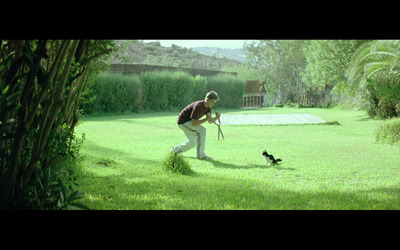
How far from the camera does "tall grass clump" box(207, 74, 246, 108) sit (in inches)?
960

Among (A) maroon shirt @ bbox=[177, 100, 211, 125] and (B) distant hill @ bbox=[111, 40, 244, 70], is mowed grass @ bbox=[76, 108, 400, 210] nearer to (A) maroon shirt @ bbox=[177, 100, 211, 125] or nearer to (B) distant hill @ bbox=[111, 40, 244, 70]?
(A) maroon shirt @ bbox=[177, 100, 211, 125]

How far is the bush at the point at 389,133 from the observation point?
29.0 ft

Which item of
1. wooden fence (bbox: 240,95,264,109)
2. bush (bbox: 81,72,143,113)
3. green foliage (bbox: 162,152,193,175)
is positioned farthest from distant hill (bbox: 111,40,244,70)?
green foliage (bbox: 162,152,193,175)

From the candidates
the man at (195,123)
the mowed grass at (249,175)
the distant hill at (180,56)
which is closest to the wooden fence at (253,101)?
the distant hill at (180,56)

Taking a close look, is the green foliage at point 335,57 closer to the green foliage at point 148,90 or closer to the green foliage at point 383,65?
the green foliage at point 383,65

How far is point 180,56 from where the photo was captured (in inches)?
1625

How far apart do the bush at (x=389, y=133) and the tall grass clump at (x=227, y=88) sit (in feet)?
51.5

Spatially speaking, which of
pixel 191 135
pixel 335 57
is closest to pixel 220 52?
pixel 335 57

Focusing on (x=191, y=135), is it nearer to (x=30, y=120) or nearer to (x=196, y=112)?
(x=196, y=112)

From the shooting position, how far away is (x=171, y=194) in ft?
14.8

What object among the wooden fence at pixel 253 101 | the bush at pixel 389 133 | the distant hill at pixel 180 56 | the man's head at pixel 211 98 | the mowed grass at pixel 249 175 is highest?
the distant hill at pixel 180 56
